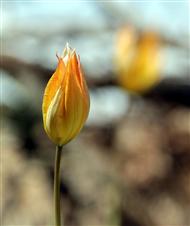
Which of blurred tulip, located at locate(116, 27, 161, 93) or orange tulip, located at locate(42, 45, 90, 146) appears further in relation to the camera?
blurred tulip, located at locate(116, 27, 161, 93)

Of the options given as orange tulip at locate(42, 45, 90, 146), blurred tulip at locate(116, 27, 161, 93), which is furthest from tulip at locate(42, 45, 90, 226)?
blurred tulip at locate(116, 27, 161, 93)

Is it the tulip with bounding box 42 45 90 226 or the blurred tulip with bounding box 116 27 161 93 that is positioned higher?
the blurred tulip with bounding box 116 27 161 93

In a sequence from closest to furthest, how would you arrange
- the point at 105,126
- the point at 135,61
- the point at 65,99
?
the point at 65,99 → the point at 135,61 → the point at 105,126

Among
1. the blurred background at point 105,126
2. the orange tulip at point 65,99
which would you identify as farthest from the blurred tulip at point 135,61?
the orange tulip at point 65,99

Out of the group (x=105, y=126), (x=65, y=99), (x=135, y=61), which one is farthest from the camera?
(x=105, y=126)

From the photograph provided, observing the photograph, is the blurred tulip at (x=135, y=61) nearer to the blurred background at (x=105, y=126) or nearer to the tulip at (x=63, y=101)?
the blurred background at (x=105, y=126)

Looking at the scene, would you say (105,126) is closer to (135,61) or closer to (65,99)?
(135,61)

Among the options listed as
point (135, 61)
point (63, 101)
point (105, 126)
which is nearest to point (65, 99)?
point (63, 101)

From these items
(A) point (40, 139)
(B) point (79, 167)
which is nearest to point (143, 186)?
(B) point (79, 167)

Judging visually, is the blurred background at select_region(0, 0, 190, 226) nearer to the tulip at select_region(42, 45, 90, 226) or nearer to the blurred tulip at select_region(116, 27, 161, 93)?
the blurred tulip at select_region(116, 27, 161, 93)
